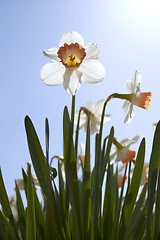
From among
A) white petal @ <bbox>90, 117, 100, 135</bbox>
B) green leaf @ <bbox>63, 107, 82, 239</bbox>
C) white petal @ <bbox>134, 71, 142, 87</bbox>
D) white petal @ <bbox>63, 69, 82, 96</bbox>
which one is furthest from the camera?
white petal @ <bbox>90, 117, 100, 135</bbox>

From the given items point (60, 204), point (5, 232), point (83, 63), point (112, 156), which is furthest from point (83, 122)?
point (5, 232)

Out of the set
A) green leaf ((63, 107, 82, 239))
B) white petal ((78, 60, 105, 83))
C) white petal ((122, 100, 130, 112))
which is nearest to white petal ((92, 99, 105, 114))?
white petal ((122, 100, 130, 112))

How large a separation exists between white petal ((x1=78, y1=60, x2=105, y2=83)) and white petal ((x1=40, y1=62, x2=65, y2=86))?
0.31ft

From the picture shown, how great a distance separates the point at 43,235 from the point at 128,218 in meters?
0.32

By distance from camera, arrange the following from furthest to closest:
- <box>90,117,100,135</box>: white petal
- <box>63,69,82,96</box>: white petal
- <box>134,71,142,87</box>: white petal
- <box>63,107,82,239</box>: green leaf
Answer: <box>90,117,100,135</box>: white petal, <box>134,71,142,87</box>: white petal, <box>63,69,82,96</box>: white petal, <box>63,107,82,239</box>: green leaf

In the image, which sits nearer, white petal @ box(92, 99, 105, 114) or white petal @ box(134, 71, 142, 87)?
white petal @ box(134, 71, 142, 87)

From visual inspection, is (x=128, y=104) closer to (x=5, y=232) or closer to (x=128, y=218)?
(x=128, y=218)

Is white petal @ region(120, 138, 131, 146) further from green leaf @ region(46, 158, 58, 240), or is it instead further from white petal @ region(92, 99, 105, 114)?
green leaf @ region(46, 158, 58, 240)

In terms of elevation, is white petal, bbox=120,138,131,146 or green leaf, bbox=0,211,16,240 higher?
white petal, bbox=120,138,131,146

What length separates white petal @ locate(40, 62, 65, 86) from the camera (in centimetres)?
110

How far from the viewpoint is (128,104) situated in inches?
48.3

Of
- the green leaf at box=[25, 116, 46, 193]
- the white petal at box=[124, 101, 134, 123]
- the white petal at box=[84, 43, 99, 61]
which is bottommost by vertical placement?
the green leaf at box=[25, 116, 46, 193]

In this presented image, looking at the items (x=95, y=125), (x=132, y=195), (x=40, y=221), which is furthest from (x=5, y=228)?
(x=95, y=125)

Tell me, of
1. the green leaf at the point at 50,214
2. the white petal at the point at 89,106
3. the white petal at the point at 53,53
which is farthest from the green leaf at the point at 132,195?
the white petal at the point at 53,53
